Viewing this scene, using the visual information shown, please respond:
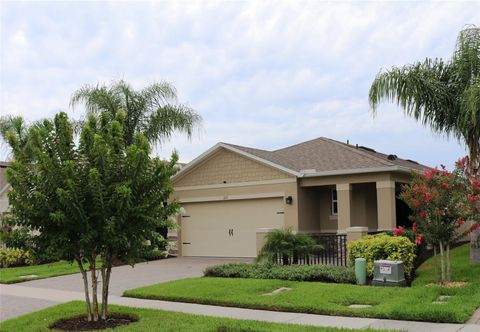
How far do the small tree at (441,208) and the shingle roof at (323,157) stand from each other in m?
6.50

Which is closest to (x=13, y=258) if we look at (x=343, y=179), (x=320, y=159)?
(x=320, y=159)

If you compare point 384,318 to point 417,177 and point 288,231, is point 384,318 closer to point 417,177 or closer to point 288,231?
point 417,177

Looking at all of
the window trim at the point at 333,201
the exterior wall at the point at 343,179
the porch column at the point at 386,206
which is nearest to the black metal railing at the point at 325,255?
the porch column at the point at 386,206

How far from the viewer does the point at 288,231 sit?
16.1 meters

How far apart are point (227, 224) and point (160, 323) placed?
12695 mm

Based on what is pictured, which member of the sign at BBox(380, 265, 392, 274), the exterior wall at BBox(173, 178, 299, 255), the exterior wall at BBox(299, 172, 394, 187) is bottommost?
the sign at BBox(380, 265, 392, 274)

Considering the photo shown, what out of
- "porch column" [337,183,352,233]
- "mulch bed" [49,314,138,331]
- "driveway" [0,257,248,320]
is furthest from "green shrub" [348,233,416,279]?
"mulch bed" [49,314,138,331]

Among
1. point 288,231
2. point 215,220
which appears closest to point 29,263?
point 215,220

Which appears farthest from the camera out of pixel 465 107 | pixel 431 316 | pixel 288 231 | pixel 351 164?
pixel 351 164

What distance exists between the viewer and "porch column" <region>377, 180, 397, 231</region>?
18.4 meters

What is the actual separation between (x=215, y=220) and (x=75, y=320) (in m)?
12.5

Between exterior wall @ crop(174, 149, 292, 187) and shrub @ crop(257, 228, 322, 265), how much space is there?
5008 millimetres

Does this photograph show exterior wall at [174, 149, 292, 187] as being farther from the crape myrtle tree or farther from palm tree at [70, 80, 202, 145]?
the crape myrtle tree

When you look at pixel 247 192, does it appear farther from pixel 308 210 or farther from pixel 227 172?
pixel 308 210
